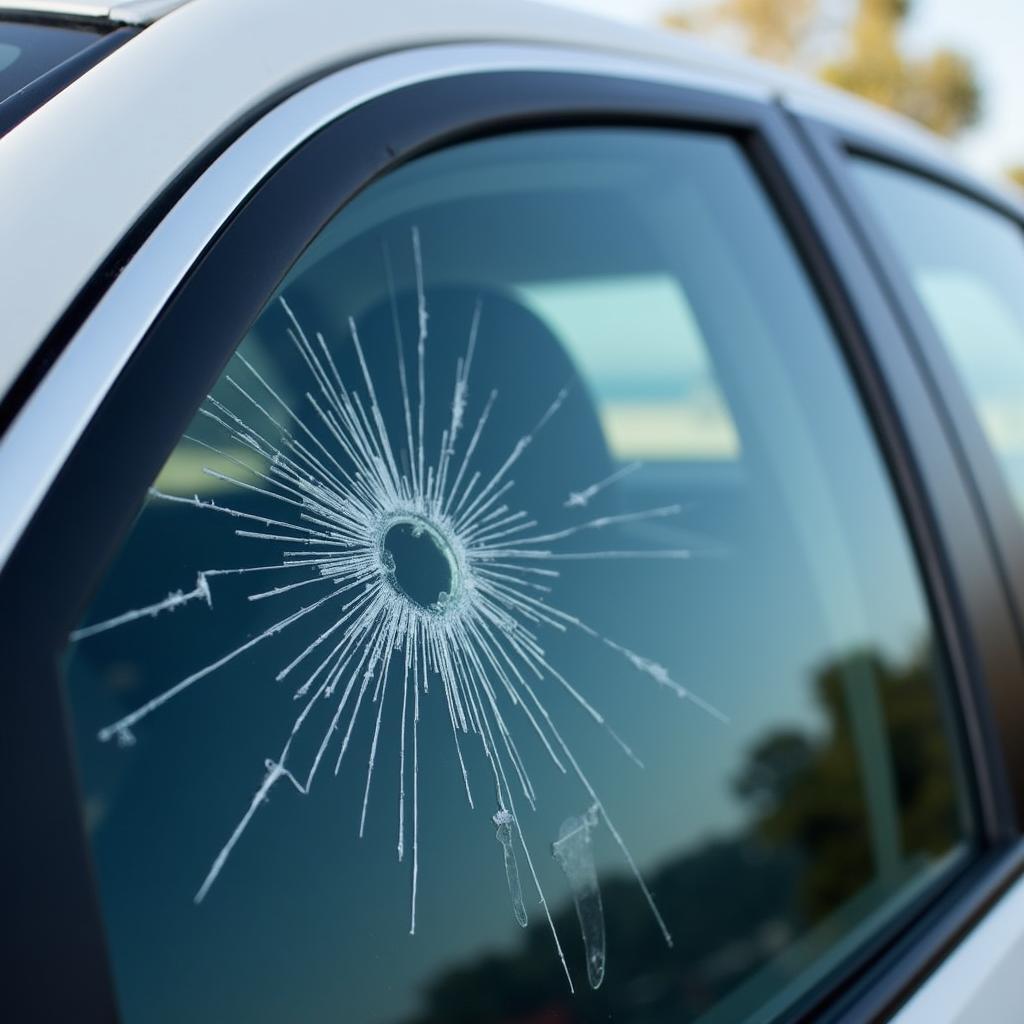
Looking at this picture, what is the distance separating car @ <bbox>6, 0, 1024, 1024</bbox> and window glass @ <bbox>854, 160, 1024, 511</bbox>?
0.25 m

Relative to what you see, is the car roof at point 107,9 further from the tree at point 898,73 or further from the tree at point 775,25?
the tree at point 775,25

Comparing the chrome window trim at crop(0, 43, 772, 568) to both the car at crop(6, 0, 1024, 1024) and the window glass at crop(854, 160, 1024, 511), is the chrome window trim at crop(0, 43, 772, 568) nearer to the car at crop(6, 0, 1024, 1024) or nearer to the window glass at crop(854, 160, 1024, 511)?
the car at crop(6, 0, 1024, 1024)

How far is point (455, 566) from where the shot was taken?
918 mm

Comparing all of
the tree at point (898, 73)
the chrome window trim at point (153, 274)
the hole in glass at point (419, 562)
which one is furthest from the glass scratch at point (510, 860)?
the tree at point (898, 73)

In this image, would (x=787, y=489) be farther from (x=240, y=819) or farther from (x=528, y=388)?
(x=240, y=819)

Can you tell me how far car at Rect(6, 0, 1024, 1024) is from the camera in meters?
0.71

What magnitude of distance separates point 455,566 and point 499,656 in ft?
0.26

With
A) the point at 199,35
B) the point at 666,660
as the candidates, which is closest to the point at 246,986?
the point at 666,660

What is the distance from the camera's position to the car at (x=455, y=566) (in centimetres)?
71

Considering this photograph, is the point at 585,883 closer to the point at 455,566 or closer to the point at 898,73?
the point at 455,566

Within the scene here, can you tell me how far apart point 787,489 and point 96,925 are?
44.2 inches

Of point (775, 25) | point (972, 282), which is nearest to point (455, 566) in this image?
point (972, 282)

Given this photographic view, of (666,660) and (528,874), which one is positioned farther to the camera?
(666,660)

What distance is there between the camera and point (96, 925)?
632 millimetres
